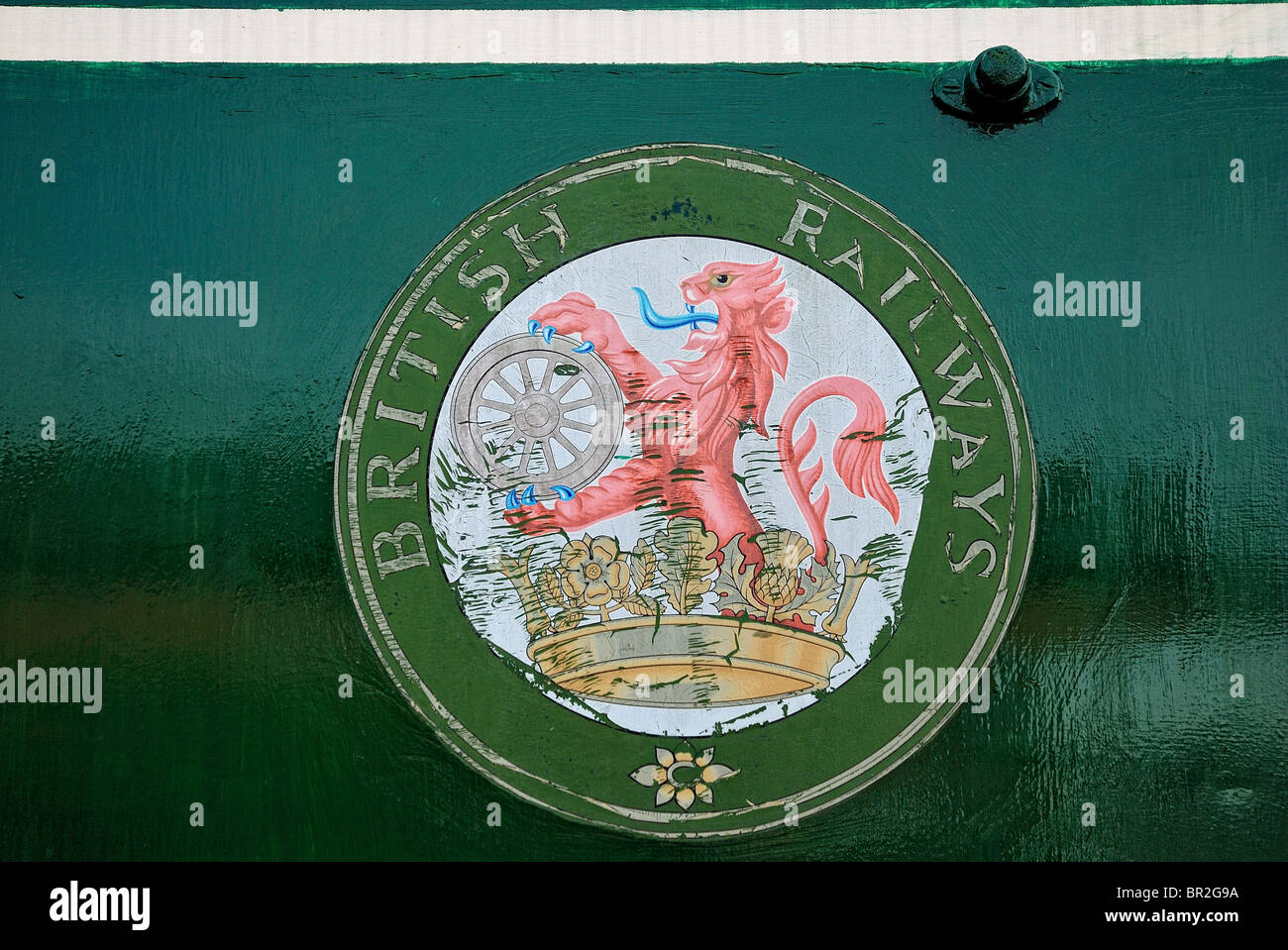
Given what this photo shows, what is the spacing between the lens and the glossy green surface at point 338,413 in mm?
3270

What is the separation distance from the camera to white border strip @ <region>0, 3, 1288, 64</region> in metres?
3.40

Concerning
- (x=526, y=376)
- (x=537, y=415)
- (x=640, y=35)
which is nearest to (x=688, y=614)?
(x=537, y=415)

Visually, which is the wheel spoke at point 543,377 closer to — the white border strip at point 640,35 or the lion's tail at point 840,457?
the lion's tail at point 840,457

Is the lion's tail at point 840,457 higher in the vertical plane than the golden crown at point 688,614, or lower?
higher

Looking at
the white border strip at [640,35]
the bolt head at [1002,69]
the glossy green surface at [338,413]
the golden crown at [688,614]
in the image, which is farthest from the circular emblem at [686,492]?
the bolt head at [1002,69]

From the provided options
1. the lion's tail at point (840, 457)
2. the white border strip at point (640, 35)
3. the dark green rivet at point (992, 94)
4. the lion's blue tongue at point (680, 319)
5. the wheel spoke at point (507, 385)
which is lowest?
the lion's tail at point (840, 457)

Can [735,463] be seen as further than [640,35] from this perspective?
No

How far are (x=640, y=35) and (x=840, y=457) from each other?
5.56 feet

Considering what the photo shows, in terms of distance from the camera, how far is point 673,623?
3.26 meters

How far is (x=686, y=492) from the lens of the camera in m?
3.29

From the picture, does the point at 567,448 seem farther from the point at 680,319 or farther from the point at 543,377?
the point at 680,319

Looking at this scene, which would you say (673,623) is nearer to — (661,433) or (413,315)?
(661,433)

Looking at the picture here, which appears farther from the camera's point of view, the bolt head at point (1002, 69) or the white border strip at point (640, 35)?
the white border strip at point (640, 35)
